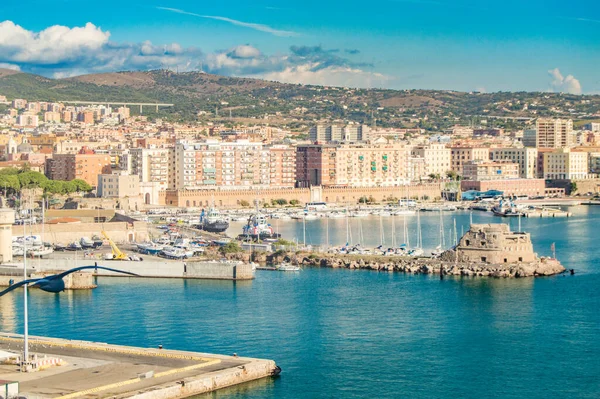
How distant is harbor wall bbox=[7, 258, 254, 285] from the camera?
2891cm

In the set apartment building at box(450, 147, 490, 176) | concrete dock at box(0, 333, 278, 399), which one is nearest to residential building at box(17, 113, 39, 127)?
apartment building at box(450, 147, 490, 176)

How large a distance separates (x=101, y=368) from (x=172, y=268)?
12.4 meters

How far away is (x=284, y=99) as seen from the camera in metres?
139

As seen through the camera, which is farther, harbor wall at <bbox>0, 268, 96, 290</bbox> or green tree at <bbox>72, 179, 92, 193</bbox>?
green tree at <bbox>72, 179, 92, 193</bbox>

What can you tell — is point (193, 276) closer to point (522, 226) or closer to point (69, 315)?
point (69, 315)

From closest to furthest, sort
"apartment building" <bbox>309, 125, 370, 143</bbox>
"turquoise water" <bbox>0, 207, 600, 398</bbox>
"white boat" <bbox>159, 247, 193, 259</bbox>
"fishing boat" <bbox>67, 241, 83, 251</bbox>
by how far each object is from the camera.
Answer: "turquoise water" <bbox>0, 207, 600, 398</bbox>
"white boat" <bbox>159, 247, 193, 259</bbox>
"fishing boat" <bbox>67, 241, 83, 251</bbox>
"apartment building" <bbox>309, 125, 370, 143</bbox>

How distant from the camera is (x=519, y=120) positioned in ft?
409

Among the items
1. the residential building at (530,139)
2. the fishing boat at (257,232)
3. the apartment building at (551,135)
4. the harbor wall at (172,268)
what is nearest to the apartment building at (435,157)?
the apartment building at (551,135)

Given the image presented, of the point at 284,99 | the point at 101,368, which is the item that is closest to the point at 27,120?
the point at 284,99

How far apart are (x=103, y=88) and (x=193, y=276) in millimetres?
108446

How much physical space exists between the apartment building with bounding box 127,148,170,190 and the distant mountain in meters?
53.9

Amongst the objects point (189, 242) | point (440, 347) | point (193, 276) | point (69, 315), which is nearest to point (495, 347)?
point (440, 347)

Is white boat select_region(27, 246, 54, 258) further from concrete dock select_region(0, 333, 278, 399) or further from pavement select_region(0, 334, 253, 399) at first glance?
concrete dock select_region(0, 333, 278, 399)

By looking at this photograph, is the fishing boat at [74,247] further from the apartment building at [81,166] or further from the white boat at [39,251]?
the apartment building at [81,166]
